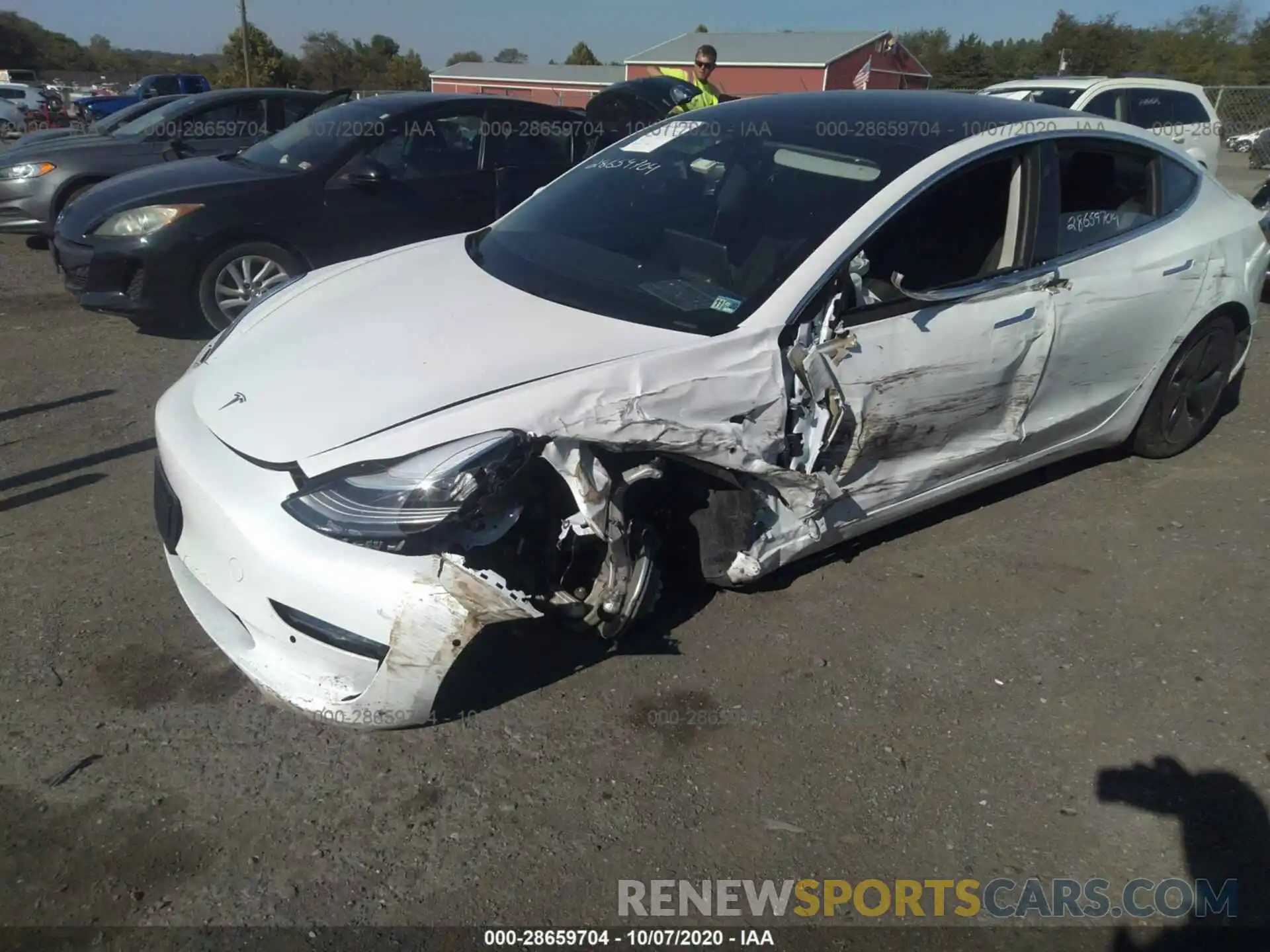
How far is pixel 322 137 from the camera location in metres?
6.66

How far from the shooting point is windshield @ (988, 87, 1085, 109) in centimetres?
1070

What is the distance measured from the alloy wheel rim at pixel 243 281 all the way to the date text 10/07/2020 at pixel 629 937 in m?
4.99

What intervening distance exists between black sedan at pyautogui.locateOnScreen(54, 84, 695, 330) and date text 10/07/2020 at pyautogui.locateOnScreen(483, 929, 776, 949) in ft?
16.5

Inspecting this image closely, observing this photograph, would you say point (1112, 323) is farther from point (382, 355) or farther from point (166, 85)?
point (166, 85)

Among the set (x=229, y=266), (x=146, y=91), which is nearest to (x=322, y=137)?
(x=229, y=266)

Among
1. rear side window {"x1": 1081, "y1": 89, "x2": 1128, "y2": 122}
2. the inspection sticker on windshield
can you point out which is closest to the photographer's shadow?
the inspection sticker on windshield

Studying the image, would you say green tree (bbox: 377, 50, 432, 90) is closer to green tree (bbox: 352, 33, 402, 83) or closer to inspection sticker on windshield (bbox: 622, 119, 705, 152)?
green tree (bbox: 352, 33, 402, 83)

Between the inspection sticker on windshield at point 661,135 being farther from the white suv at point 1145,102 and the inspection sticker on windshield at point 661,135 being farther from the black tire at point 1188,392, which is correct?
the white suv at point 1145,102

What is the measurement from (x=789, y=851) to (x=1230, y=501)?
10.3 feet

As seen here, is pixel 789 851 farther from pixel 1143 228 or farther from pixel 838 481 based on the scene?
pixel 1143 228

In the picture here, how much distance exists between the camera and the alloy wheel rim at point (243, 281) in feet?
20.1

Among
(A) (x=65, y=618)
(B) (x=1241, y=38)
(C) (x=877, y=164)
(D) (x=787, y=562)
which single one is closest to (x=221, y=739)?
(A) (x=65, y=618)

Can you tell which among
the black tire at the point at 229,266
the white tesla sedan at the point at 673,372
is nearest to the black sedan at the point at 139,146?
the black tire at the point at 229,266

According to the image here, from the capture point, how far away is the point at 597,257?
3416mm
